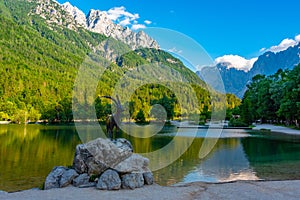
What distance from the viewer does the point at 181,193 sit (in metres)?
9.17

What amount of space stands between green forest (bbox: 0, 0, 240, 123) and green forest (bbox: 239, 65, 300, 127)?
10.8 m

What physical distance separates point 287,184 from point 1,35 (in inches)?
7148

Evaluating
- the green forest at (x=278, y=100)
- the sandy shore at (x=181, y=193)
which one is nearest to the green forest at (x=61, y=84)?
the green forest at (x=278, y=100)

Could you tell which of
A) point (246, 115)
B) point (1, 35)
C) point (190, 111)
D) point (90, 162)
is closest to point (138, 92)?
point (190, 111)

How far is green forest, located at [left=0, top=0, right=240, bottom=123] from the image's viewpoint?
4763cm

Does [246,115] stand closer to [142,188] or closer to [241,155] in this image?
[241,155]

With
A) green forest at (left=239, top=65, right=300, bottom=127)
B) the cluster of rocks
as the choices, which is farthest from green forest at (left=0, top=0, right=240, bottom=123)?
the cluster of rocks

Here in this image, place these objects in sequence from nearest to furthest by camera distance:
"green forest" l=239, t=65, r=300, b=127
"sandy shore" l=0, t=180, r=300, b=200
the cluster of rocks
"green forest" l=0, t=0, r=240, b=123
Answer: "sandy shore" l=0, t=180, r=300, b=200 → the cluster of rocks → "green forest" l=239, t=65, r=300, b=127 → "green forest" l=0, t=0, r=240, b=123

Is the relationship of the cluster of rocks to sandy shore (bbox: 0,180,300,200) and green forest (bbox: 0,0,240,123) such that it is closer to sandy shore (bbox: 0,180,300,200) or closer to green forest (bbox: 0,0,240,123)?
sandy shore (bbox: 0,180,300,200)

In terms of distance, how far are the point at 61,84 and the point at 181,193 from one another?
129130 millimetres

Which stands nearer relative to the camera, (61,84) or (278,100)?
(278,100)

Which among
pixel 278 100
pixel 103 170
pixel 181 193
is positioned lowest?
pixel 181 193

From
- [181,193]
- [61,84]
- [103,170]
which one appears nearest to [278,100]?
[103,170]

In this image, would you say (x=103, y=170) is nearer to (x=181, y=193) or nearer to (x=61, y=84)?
(x=181, y=193)
